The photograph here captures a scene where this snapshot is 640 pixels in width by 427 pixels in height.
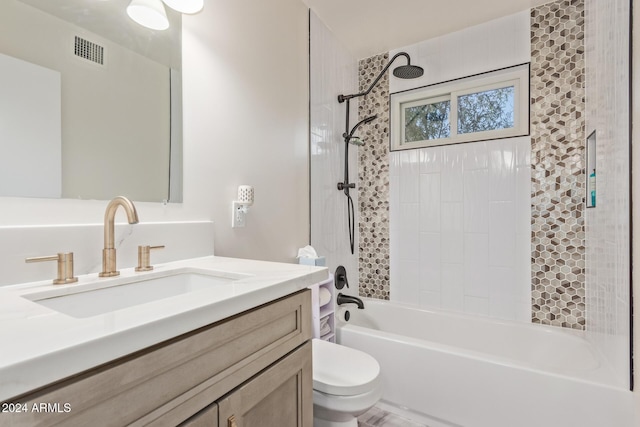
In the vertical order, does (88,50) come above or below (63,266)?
above

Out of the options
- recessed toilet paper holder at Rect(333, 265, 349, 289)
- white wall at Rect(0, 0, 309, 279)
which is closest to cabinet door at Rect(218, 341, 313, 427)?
white wall at Rect(0, 0, 309, 279)

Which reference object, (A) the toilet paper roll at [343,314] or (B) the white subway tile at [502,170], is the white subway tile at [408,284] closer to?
(A) the toilet paper roll at [343,314]

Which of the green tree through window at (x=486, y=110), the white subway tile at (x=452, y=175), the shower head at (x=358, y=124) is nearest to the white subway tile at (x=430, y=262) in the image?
the white subway tile at (x=452, y=175)

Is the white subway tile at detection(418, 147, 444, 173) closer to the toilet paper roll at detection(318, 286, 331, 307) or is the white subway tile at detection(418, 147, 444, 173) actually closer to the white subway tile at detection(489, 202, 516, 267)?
the white subway tile at detection(489, 202, 516, 267)

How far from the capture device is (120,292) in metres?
0.94

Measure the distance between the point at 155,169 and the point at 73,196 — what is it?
306 millimetres

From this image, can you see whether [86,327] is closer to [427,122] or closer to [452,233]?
[452,233]

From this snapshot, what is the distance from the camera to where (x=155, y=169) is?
1.27m

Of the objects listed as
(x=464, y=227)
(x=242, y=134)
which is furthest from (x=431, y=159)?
(x=242, y=134)

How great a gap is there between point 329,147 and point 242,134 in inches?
37.0

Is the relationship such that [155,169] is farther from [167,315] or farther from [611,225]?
[611,225]

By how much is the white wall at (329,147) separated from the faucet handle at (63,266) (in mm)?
1460

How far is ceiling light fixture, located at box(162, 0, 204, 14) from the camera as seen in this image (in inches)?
51.2

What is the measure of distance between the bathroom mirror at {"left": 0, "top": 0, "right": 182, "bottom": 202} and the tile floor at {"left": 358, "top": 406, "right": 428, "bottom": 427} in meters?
1.56
